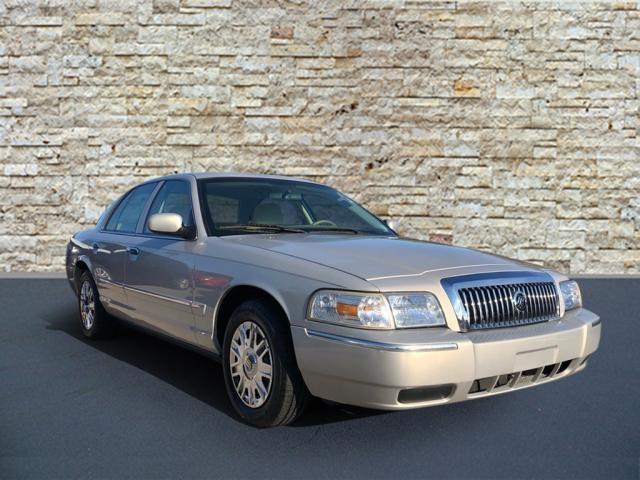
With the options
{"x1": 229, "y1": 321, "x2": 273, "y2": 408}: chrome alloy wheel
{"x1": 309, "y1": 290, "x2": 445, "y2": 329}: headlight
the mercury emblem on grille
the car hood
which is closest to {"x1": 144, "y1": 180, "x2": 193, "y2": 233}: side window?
the car hood

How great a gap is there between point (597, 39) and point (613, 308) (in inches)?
203

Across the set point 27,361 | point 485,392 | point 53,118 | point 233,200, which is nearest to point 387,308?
point 485,392

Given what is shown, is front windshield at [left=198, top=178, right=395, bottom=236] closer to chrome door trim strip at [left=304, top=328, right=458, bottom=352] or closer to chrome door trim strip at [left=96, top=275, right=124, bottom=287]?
chrome door trim strip at [left=96, top=275, right=124, bottom=287]

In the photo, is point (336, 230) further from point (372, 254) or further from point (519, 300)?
point (519, 300)

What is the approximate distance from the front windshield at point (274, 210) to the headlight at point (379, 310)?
1205mm

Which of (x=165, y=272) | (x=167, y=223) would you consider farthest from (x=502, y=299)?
(x=165, y=272)

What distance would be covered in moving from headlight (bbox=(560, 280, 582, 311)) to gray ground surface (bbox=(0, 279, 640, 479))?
27.4 inches

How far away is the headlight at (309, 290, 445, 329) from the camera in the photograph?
277 centimetres

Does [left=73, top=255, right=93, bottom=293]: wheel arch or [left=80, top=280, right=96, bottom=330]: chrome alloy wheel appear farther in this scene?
[left=73, top=255, right=93, bottom=293]: wheel arch

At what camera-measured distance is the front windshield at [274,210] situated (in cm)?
399

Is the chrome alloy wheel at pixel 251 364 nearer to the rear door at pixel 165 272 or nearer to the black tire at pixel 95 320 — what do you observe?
the rear door at pixel 165 272

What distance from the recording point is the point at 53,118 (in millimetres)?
9781

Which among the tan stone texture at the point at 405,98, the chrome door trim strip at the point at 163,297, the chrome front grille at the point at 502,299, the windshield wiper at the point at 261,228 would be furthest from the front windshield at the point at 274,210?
the tan stone texture at the point at 405,98

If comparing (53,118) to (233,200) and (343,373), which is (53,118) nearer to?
(233,200)
